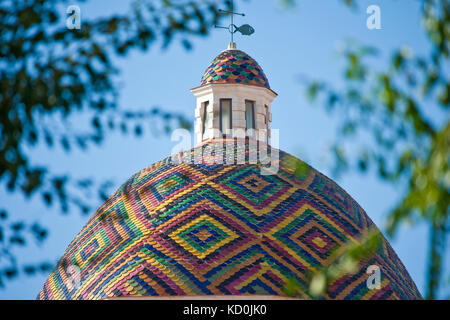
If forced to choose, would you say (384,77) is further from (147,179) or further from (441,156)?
(147,179)

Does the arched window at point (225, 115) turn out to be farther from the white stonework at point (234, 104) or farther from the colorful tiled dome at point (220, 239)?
the colorful tiled dome at point (220, 239)

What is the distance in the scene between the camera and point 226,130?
11586 millimetres

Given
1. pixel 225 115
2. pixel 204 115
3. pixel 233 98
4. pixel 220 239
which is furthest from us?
pixel 204 115

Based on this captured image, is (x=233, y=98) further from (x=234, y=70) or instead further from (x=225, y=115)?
(x=234, y=70)

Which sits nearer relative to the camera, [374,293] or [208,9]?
[208,9]

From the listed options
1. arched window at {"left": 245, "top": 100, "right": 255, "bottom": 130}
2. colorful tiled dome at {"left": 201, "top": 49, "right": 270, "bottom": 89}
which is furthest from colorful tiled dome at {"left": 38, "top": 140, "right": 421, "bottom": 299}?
colorful tiled dome at {"left": 201, "top": 49, "right": 270, "bottom": 89}

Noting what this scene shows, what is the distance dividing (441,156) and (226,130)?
8.87 meters

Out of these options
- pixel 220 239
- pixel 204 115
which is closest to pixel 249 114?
Answer: pixel 204 115

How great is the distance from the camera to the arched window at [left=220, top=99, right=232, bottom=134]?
11.6 metres

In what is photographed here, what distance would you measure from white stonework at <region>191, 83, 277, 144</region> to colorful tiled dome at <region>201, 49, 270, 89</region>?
0.08 m

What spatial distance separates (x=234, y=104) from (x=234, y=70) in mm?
444

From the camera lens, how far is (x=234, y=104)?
1160 centimetres

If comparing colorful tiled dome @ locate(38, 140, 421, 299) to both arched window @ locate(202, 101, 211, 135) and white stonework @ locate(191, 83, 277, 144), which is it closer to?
white stonework @ locate(191, 83, 277, 144)
